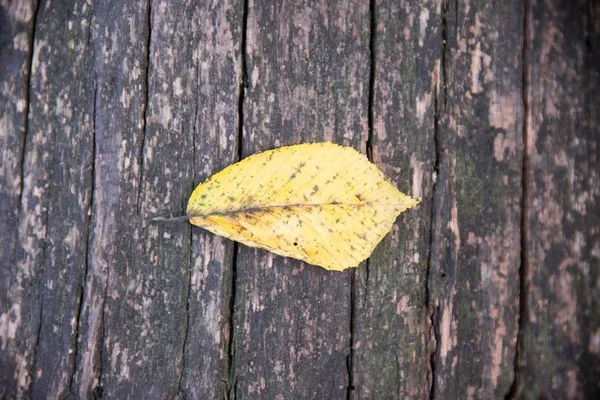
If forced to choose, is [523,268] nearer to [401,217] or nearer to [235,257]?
[401,217]

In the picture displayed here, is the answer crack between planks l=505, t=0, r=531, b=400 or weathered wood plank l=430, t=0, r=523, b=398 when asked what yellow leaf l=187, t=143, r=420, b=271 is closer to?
weathered wood plank l=430, t=0, r=523, b=398

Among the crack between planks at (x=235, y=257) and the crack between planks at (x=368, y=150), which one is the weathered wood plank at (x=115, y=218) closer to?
the crack between planks at (x=235, y=257)

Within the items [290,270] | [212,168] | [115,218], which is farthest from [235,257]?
[115,218]

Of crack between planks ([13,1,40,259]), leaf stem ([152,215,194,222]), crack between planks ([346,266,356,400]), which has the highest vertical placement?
crack between planks ([13,1,40,259])

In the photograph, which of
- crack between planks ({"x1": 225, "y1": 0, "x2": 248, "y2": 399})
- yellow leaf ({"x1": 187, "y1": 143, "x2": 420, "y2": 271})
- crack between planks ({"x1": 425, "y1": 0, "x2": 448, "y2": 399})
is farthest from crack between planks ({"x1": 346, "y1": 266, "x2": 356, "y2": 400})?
crack between planks ({"x1": 225, "y1": 0, "x2": 248, "y2": 399})

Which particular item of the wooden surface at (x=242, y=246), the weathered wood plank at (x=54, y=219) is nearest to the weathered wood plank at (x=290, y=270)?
the wooden surface at (x=242, y=246)
